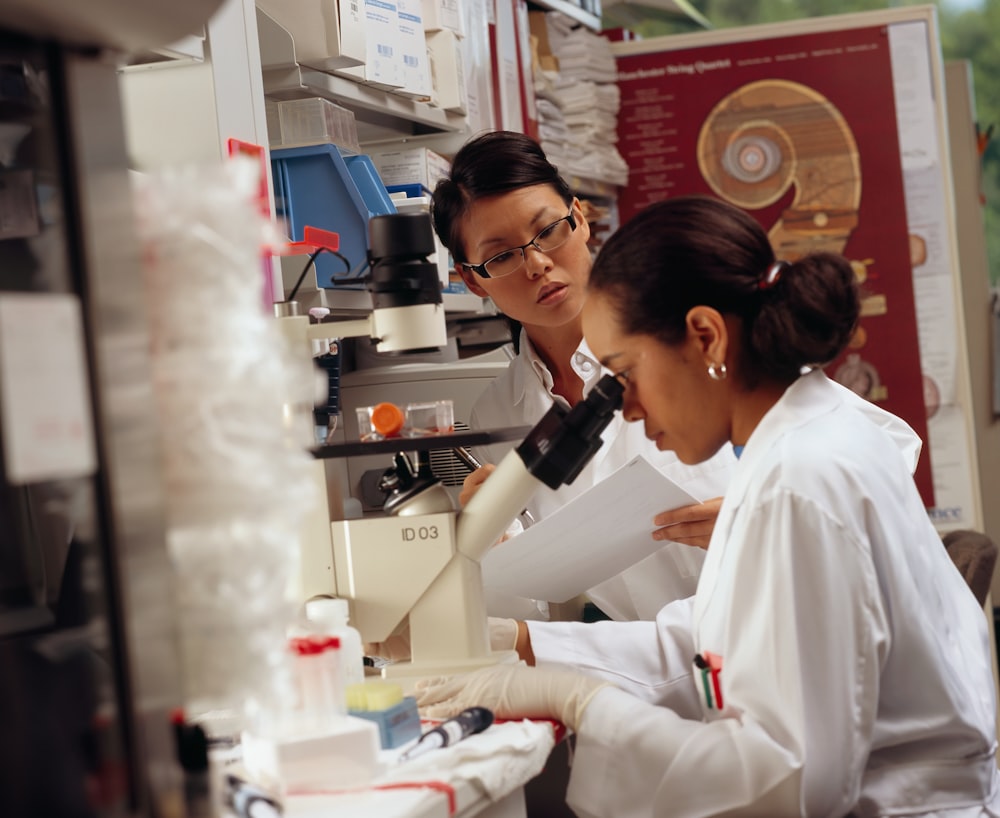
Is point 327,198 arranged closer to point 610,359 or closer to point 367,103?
point 367,103

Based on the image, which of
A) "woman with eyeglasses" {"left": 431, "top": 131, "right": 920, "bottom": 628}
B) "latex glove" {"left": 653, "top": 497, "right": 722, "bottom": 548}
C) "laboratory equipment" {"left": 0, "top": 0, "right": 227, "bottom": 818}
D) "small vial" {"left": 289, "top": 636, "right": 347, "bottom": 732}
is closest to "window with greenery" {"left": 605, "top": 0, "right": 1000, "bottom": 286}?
"woman with eyeglasses" {"left": 431, "top": 131, "right": 920, "bottom": 628}

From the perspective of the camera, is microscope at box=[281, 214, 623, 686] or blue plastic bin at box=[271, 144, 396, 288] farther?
blue plastic bin at box=[271, 144, 396, 288]

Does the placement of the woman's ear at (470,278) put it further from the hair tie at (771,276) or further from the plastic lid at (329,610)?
the plastic lid at (329,610)

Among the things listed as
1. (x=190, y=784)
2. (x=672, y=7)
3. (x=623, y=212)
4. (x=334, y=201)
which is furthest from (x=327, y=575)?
(x=672, y=7)

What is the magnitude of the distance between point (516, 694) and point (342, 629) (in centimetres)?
24

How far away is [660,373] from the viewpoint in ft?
5.22

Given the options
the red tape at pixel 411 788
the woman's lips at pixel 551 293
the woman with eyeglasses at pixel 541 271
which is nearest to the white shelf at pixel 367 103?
the woman with eyeglasses at pixel 541 271

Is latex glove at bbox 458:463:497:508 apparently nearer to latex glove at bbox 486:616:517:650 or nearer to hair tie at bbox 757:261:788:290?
latex glove at bbox 486:616:517:650

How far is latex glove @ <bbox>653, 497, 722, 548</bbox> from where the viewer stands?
6.26 feet

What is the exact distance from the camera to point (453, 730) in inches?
54.8

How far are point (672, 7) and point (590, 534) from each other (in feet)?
12.0

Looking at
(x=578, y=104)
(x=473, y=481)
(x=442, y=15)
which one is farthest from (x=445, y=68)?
(x=473, y=481)

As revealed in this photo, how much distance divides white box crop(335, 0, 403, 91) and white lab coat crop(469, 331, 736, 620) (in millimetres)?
654

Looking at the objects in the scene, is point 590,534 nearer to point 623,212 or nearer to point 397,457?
point 397,457
